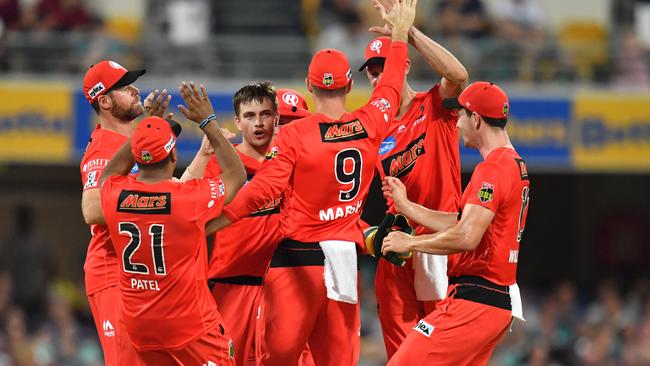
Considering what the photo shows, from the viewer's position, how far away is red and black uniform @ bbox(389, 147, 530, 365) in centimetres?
792

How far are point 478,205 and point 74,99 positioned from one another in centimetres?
919

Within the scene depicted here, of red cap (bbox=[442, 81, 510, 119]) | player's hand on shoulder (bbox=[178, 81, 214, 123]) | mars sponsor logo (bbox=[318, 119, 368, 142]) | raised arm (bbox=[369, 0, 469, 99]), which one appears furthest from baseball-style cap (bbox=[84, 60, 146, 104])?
red cap (bbox=[442, 81, 510, 119])

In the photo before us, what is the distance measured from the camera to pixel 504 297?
8.07 m

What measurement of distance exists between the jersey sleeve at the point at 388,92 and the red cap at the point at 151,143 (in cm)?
142

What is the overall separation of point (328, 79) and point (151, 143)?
1.35m

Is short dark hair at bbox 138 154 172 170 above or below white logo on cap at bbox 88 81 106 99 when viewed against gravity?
below

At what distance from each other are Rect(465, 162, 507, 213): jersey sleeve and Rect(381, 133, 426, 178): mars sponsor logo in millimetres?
904

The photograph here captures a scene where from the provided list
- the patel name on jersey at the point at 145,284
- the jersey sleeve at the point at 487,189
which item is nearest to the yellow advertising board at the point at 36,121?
the patel name on jersey at the point at 145,284

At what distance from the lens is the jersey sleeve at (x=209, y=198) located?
301 inches

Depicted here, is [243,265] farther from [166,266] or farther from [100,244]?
[166,266]

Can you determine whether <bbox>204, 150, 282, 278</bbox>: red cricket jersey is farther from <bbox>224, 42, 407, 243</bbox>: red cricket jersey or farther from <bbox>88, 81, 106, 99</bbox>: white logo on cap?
<bbox>88, 81, 106, 99</bbox>: white logo on cap

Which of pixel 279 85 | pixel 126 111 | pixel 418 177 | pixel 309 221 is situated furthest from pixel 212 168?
pixel 279 85

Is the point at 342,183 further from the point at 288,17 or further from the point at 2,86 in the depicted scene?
the point at 288,17

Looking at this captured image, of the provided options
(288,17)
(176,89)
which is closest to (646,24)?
(288,17)
